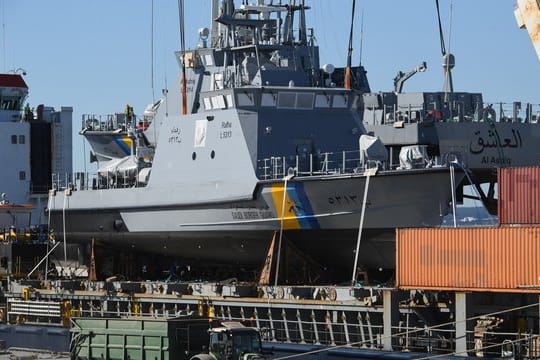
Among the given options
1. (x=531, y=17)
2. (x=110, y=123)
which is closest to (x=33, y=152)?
(x=110, y=123)

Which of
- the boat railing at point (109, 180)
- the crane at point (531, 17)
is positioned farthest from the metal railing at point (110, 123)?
the crane at point (531, 17)

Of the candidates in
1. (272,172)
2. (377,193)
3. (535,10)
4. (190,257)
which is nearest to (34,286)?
(190,257)

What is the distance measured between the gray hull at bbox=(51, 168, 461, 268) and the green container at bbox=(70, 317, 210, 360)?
6.52 meters

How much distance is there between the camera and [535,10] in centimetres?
2328

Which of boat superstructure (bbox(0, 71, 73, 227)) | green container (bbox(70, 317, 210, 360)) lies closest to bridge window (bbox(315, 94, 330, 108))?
green container (bbox(70, 317, 210, 360))

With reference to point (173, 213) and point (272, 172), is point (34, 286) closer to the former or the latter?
point (173, 213)

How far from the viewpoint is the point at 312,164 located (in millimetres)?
39562

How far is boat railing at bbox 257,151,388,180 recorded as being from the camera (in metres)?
38.3

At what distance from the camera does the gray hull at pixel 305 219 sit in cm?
3638

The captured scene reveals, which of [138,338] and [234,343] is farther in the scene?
[138,338]

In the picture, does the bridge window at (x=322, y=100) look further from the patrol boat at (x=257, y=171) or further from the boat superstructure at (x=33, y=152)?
the boat superstructure at (x=33, y=152)

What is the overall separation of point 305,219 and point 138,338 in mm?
7084

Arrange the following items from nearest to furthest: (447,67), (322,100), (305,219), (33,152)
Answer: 1. (305,219)
2. (322,100)
3. (447,67)
4. (33,152)

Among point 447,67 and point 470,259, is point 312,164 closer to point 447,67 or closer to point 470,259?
point 470,259
